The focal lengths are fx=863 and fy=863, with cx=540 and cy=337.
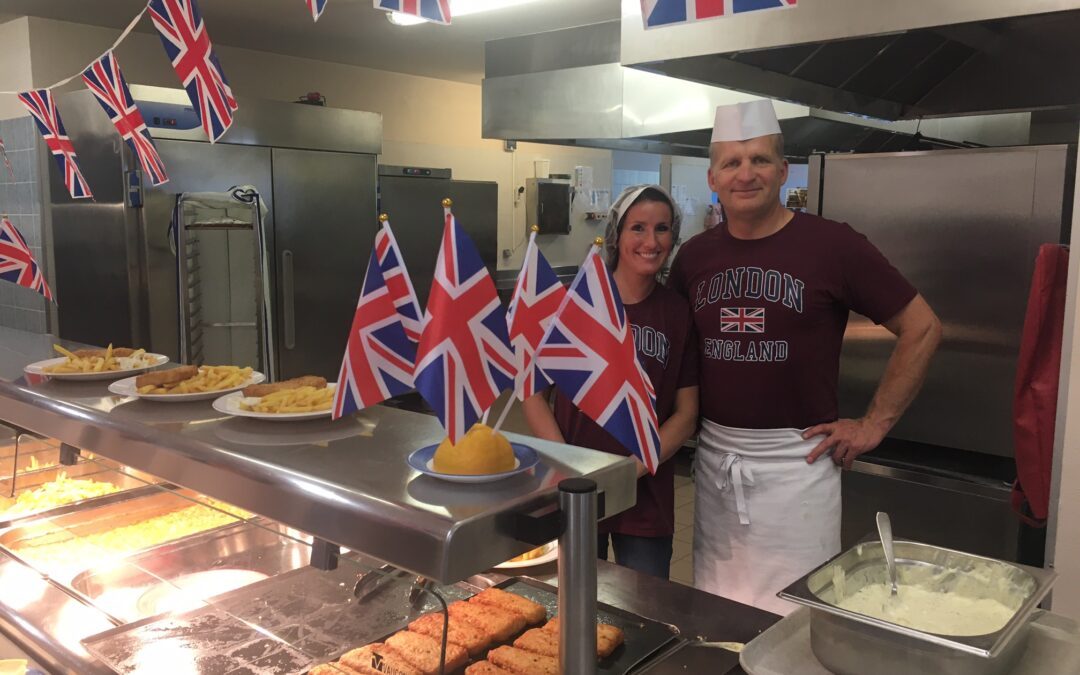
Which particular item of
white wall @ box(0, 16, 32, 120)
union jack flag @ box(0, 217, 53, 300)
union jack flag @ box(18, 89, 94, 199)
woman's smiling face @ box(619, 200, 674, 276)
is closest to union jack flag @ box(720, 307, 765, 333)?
woman's smiling face @ box(619, 200, 674, 276)

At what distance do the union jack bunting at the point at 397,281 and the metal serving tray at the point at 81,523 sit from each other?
86 cm

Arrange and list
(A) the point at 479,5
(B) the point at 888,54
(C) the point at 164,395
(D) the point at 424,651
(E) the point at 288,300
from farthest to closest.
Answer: (E) the point at 288,300, (A) the point at 479,5, (B) the point at 888,54, (C) the point at 164,395, (D) the point at 424,651

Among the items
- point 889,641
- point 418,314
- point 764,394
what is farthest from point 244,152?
point 889,641

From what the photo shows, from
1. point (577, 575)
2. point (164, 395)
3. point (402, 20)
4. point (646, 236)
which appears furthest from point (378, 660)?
point (402, 20)

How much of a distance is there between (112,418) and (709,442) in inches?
60.8

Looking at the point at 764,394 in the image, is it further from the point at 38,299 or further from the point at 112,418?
the point at 38,299

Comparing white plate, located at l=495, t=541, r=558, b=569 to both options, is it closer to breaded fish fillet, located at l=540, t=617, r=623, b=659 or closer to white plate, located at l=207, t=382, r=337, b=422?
breaded fish fillet, located at l=540, t=617, r=623, b=659

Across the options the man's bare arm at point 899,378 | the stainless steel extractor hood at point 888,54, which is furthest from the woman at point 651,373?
the stainless steel extractor hood at point 888,54

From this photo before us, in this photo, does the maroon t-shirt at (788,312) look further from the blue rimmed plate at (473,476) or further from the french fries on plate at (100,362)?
the french fries on plate at (100,362)

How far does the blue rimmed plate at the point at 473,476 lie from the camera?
1.22 metres

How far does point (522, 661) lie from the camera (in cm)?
140

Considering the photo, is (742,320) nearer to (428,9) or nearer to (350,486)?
(428,9)

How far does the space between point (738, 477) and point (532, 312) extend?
1.27 meters

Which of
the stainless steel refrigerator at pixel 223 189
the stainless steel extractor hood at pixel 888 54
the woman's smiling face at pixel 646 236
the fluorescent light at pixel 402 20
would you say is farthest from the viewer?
the fluorescent light at pixel 402 20
